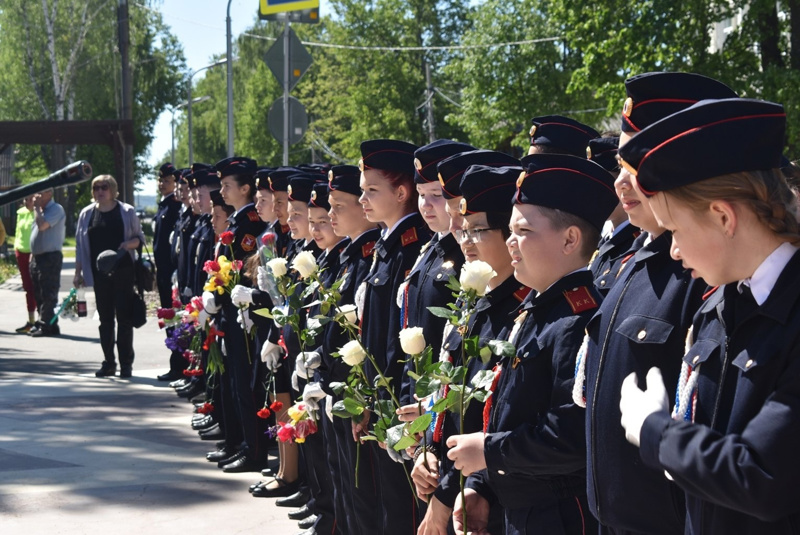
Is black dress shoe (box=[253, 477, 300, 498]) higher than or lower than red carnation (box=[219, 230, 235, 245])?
lower

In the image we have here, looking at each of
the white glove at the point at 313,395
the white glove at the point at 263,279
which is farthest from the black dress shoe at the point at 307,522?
the white glove at the point at 263,279

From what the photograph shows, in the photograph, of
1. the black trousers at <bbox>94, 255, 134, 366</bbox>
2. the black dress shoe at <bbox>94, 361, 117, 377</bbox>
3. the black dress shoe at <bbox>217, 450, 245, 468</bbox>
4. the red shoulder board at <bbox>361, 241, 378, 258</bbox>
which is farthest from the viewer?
the black dress shoe at <bbox>94, 361, 117, 377</bbox>

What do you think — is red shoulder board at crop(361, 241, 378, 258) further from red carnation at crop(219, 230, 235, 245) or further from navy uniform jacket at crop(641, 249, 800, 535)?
navy uniform jacket at crop(641, 249, 800, 535)

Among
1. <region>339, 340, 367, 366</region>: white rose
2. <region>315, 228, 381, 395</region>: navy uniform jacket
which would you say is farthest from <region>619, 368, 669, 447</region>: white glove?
<region>315, 228, 381, 395</region>: navy uniform jacket

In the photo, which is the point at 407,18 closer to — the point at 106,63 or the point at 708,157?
the point at 106,63

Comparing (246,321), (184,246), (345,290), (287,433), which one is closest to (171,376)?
(184,246)

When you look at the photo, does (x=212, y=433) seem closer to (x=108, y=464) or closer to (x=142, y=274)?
(x=108, y=464)

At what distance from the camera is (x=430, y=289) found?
4.30m

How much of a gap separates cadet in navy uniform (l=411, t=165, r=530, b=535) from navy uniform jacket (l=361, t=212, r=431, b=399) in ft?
3.38

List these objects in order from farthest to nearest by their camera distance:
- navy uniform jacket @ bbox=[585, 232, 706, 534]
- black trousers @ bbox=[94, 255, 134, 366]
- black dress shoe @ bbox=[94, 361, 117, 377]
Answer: black dress shoe @ bbox=[94, 361, 117, 377], black trousers @ bbox=[94, 255, 134, 366], navy uniform jacket @ bbox=[585, 232, 706, 534]

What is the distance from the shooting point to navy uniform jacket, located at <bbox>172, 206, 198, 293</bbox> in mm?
10577

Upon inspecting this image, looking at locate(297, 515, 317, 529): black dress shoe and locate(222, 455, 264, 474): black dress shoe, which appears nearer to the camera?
locate(297, 515, 317, 529): black dress shoe

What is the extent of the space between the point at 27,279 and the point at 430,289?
12419 millimetres

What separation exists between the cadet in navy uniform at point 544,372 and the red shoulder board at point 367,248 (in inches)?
79.0
